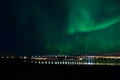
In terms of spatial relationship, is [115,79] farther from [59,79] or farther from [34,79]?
[34,79]

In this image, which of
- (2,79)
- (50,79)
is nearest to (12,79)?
(2,79)

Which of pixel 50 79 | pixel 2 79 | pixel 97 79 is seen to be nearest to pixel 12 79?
pixel 2 79

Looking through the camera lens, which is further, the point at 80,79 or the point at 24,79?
the point at 80,79

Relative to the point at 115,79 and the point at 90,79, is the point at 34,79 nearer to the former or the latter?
the point at 90,79

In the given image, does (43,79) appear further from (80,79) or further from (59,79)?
(80,79)

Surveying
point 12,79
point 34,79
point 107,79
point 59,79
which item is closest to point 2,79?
point 12,79

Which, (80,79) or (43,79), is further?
(80,79)

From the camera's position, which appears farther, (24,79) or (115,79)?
(115,79)
